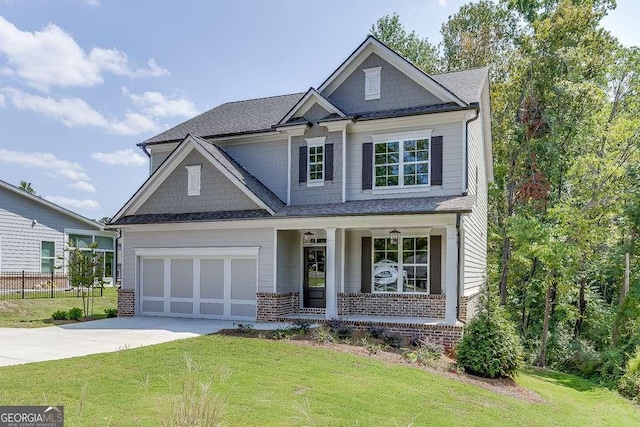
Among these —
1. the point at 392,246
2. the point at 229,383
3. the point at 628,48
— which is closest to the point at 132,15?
the point at 392,246

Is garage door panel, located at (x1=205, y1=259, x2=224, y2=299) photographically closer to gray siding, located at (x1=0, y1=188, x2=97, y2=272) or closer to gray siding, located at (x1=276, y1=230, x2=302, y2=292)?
gray siding, located at (x1=276, y1=230, x2=302, y2=292)

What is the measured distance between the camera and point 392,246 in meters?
15.7

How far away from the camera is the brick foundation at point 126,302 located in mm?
17016

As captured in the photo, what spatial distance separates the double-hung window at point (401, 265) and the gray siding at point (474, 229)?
4.29ft

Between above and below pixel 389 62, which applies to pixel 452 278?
below

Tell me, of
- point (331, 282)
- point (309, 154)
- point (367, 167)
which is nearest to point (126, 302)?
point (331, 282)

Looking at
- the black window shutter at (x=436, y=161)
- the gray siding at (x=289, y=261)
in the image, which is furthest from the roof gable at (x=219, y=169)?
the black window shutter at (x=436, y=161)

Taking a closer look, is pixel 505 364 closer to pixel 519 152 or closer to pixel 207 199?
pixel 207 199

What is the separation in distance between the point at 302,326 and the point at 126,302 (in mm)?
7527

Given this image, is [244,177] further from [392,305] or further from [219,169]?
[392,305]

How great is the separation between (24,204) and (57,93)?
6.85 meters

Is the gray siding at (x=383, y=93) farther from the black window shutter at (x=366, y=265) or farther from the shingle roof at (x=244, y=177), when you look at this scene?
the black window shutter at (x=366, y=265)

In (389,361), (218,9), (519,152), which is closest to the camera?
(389,361)

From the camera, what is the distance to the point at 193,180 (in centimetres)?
1661
